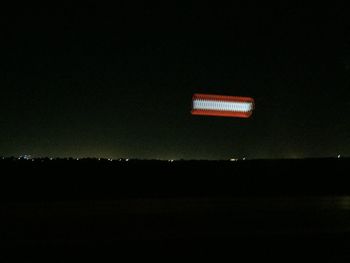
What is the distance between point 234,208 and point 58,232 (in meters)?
5.03

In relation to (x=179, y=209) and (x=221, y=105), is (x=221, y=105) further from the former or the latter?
(x=179, y=209)

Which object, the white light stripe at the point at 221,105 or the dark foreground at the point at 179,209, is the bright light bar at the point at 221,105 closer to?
the white light stripe at the point at 221,105

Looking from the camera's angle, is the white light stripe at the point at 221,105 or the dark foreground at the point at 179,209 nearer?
the dark foreground at the point at 179,209

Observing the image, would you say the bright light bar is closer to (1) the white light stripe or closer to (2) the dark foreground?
(1) the white light stripe

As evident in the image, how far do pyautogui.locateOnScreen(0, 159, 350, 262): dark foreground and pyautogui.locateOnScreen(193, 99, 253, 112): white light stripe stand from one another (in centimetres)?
251

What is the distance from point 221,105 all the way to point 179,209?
3.01 metres

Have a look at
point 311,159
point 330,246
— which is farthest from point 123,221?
point 311,159

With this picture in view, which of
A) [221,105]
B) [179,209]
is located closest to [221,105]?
[221,105]

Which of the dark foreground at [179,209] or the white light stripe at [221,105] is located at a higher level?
the white light stripe at [221,105]

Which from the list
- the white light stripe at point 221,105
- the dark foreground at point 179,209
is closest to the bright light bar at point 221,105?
the white light stripe at point 221,105

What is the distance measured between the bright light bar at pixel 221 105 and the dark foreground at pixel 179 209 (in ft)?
7.91

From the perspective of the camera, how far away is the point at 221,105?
39.7 feet

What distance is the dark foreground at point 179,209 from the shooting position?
8.35 meters

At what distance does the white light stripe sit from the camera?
12.1 metres
